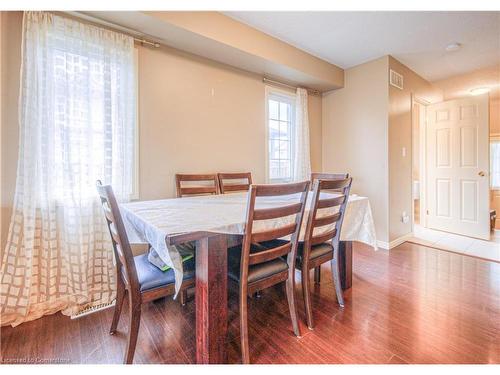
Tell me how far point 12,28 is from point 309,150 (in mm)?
3303

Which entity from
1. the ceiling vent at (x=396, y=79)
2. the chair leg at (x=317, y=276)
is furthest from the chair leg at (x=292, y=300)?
the ceiling vent at (x=396, y=79)

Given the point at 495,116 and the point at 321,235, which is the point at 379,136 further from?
the point at 495,116

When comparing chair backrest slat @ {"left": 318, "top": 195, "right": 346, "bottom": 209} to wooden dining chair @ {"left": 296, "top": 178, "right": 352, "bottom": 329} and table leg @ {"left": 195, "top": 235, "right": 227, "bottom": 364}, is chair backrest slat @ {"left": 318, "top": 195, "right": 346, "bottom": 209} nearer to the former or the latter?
→ wooden dining chair @ {"left": 296, "top": 178, "right": 352, "bottom": 329}

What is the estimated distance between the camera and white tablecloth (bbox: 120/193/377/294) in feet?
3.73

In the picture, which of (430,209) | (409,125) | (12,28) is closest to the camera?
(12,28)

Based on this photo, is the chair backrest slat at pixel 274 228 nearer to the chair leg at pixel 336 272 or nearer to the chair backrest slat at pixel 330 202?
the chair backrest slat at pixel 330 202

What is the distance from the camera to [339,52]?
3.07 meters

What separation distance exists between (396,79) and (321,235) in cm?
276

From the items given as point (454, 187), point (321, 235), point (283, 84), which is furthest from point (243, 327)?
point (454, 187)

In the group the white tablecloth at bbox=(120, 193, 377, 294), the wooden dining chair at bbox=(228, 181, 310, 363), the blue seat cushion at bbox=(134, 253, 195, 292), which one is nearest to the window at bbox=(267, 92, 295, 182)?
the white tablecloth at bbox=(120, 193, 377, 294)

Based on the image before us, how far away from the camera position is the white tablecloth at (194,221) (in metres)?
1.14

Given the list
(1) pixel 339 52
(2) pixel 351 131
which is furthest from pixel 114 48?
(2) pixel 351 131

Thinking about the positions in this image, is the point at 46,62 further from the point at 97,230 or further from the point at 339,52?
the point at 339,52
